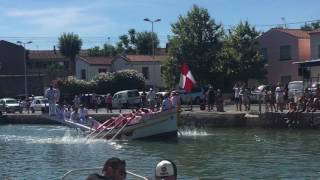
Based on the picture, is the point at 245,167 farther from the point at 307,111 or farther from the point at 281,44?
the point at 281,44

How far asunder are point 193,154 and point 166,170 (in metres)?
19.3

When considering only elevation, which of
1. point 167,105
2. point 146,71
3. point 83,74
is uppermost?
point 146,71

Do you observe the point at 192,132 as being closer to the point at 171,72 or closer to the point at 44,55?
the point at 171,72

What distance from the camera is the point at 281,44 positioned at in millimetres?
69438

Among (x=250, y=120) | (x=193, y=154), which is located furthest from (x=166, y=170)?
(x=250, y=120)

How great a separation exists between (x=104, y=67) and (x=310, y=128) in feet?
178

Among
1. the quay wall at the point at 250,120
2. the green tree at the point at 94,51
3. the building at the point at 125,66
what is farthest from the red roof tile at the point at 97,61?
the quay wall at the point at 250,120

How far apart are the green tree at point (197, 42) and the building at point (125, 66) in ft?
52.4

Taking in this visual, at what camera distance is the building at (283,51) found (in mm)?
67938

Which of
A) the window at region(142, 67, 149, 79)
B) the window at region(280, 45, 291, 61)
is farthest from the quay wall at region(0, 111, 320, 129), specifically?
the window at region(142, 67, 149, 79)

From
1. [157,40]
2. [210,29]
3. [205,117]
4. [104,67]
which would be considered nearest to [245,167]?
[205,117]

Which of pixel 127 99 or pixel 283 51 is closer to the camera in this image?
pixel 127 99

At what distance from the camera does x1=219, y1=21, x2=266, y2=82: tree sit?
64.8 metres

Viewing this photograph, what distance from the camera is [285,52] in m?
69.2
